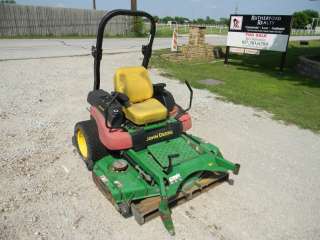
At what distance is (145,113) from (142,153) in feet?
1.58

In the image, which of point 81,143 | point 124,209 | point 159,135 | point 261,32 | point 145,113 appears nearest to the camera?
point 124,209

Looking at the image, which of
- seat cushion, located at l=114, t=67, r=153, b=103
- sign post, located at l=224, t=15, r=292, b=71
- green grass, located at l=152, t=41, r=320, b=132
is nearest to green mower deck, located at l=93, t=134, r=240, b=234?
seat cushion, located at l=114, t=67, r=153, b=103

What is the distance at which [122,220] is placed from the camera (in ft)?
9.64

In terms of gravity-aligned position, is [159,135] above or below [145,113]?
below

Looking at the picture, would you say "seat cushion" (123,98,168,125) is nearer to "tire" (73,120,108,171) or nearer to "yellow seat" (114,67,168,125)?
"yellow seat" (114,67,168,125)

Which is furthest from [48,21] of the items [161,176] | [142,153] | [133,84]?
[161,176]

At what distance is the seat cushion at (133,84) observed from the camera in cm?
373

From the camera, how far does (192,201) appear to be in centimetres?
327

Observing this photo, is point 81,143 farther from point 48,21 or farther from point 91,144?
point 48,21

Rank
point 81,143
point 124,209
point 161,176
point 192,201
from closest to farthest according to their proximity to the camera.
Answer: point 124,209
point 161,176
point 192,201
point 81,143

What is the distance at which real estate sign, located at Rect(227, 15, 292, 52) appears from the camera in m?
10.1

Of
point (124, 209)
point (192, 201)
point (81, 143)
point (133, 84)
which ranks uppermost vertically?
point (133, 84)

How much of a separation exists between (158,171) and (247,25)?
31.8 ft

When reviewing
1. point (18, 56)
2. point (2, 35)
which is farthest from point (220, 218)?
point (2, 35)
